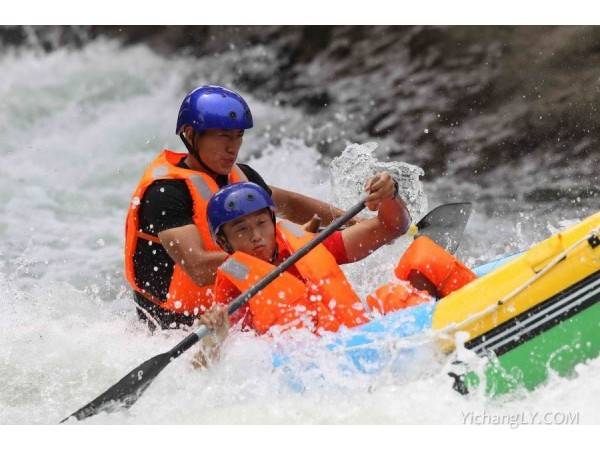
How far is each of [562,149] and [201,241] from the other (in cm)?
349

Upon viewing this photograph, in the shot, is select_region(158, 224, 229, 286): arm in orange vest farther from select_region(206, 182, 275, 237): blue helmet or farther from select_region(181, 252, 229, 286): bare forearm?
select_region(206, 182, 275, 237): blue helmet

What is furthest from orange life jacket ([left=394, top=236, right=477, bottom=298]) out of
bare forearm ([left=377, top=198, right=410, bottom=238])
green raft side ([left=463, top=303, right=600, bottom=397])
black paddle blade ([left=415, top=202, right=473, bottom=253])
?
green raft side ([left=463, top=303, right=600, bottom=397])

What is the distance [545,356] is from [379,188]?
0.69 meters

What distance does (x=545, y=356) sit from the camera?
260 centimetres

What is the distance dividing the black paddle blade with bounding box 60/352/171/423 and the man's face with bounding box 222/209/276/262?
0.38 m

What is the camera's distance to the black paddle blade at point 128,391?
9.66ft

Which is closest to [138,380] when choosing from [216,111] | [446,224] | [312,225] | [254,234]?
[254,234]

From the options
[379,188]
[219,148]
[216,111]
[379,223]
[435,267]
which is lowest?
[435,267]

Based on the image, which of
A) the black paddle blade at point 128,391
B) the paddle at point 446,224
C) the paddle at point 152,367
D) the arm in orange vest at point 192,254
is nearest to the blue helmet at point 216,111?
the arm in orange vest at point 192,254

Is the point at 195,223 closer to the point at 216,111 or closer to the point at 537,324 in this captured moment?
the point at 216,111

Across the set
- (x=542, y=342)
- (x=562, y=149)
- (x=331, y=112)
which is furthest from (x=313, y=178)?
(x=542, y=342)

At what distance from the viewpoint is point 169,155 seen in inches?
138

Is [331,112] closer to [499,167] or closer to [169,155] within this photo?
[499,167]
